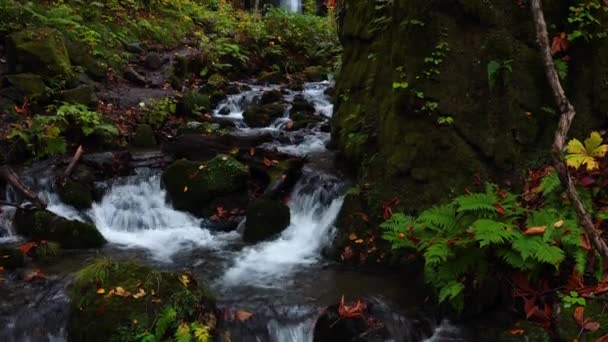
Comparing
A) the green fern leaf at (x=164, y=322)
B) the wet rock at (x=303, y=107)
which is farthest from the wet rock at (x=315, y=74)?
the green fern leaf at (x=164, y=322)

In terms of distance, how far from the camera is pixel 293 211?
27.8 ft

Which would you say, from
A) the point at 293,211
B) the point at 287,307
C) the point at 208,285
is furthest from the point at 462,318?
the point at 293,211

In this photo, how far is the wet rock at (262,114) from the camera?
42.0 ft

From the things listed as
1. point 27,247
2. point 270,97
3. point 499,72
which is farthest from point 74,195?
point 270,97

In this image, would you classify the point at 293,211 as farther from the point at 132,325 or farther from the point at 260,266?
the point at 132,325

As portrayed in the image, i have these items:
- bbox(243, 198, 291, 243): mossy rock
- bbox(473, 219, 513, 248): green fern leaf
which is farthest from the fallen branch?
bbox(243, 198, 291, 243): mossy rock

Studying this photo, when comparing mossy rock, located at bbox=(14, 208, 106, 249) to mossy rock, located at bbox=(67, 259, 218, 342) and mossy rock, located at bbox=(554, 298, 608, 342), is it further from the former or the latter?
mossy rock, located at bbox=(554, 298, 608, 342)

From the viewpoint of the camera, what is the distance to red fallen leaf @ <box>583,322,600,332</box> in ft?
14.8

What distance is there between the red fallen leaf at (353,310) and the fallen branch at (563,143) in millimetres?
2307

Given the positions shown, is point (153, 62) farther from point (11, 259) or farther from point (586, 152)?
point (586, 152)

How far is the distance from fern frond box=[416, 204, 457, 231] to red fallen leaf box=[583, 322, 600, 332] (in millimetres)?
1533

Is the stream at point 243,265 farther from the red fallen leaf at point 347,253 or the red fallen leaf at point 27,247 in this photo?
the red fallen leaf at point 27,247

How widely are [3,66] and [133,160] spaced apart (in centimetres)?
407

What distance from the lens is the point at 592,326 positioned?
453 centimetres
